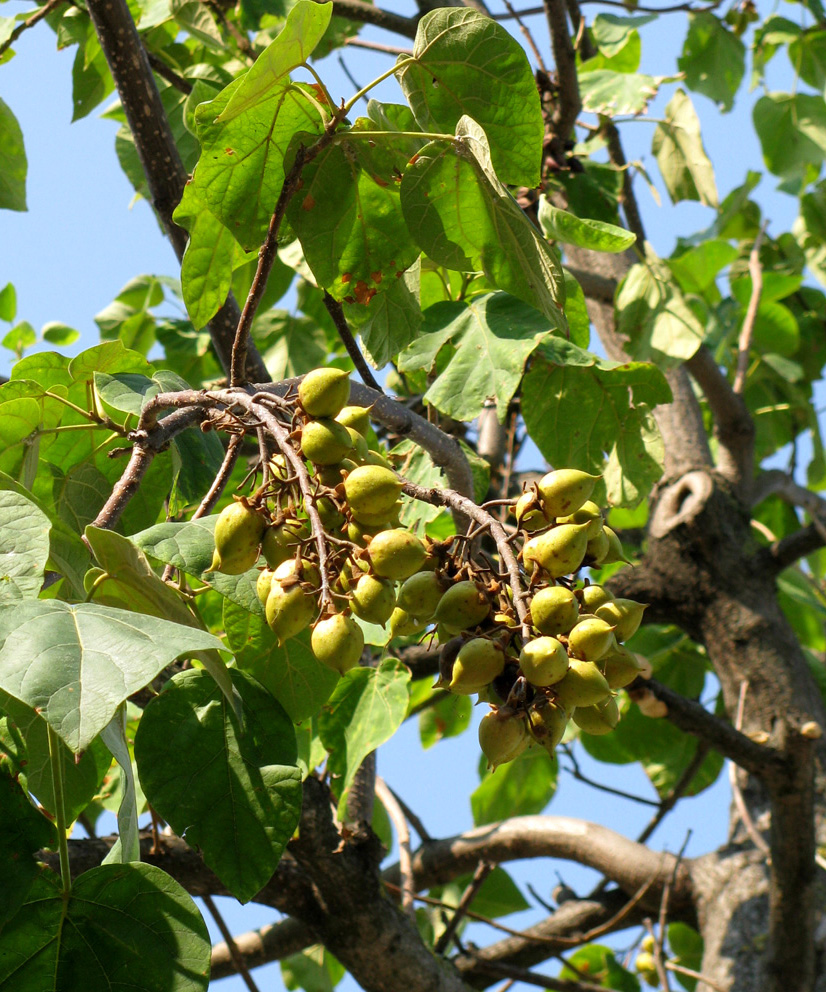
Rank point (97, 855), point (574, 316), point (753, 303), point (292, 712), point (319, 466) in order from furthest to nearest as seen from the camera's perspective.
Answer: point (753, 303) → point (97, 855) → point (574, 316) → point (292, 712) → point (319, 466)

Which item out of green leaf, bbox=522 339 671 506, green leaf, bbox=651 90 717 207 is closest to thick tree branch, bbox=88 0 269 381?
green leaf, bbox=522 339 671 506

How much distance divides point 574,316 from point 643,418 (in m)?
0.21

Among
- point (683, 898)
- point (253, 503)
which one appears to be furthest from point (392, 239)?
point (683, 898)

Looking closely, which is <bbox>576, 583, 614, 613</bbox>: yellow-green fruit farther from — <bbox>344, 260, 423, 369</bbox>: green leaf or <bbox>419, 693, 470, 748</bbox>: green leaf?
<bbox>419, 693, 470, 748</bbox>: green leaf

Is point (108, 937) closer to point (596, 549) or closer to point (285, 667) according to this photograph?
point (285, 667)

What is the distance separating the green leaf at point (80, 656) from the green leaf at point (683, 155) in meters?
2.60

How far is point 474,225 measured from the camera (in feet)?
3.80

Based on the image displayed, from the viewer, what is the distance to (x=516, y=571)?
73 cm

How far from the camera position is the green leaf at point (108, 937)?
82 centimetres

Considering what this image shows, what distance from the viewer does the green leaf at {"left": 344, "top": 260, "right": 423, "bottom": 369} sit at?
1.29 meters

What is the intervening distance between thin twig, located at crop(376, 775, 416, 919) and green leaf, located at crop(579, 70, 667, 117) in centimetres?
191

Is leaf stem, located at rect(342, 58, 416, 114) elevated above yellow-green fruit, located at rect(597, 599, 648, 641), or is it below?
above

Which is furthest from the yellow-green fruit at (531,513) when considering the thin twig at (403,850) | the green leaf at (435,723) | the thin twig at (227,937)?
the green leaf at (435,723)

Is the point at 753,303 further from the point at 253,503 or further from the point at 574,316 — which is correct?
the point at 253,503
